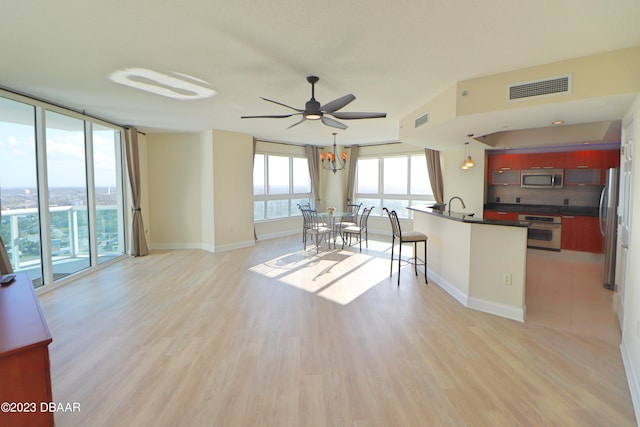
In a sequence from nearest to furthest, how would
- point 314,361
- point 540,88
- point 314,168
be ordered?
point 314,361 < point 540,88 < point 314,168

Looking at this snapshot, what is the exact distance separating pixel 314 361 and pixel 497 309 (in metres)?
2.29

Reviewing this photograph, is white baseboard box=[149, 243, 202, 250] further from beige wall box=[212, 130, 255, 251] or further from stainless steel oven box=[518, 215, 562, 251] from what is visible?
stainless steel oven box=[518, 215, 562, 251]

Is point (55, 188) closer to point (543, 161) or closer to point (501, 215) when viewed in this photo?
point (501, 215)

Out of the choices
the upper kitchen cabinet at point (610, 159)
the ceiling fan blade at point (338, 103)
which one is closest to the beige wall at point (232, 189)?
the ceiling fan blade at point (338, 103)

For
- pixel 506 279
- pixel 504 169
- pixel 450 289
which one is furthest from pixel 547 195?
pixel 506 279

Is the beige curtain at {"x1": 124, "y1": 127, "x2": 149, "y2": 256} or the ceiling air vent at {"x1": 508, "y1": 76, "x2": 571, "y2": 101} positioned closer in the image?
the ceiling air vent at {"x1": 508, "y1": 76, "x2": 571, "y2": 101}

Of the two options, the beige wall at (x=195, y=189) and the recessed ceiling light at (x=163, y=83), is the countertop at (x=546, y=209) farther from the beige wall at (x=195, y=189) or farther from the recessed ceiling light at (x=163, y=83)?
the recessed ceiling light at (x=163, y=83)

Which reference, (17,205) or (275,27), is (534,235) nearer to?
(275,27)

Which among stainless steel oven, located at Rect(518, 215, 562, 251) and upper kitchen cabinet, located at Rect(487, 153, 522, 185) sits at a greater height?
upper kitchen cabinet, located at Rect(487, 153, 522, 185)

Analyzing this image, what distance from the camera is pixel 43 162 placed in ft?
13.4

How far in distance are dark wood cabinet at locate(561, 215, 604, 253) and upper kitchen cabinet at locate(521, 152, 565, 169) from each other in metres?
1.10

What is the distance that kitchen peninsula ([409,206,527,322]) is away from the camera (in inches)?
131

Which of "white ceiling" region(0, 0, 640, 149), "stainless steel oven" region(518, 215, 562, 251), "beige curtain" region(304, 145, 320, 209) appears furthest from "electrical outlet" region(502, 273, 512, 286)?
"beige curtain" region(304, 145, 320, 209)

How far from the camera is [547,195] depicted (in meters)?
6.55
